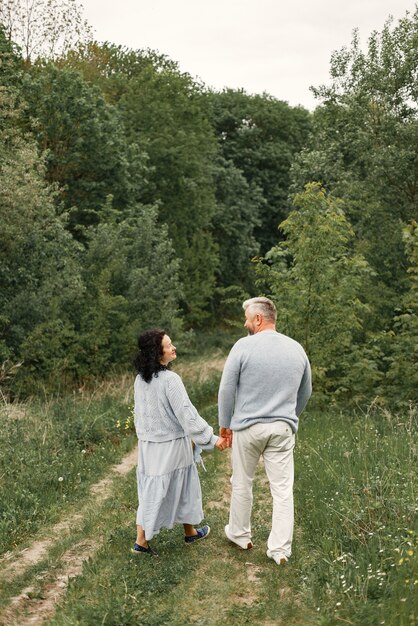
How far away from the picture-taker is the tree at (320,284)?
504 inches

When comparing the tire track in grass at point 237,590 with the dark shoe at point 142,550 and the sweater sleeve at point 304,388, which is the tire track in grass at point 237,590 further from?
the sweater sleeve at point 304,388

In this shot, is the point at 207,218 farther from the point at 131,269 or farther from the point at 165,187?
the point at 131,269

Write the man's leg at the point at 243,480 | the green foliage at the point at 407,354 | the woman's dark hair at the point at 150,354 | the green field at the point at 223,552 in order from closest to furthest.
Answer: the green field at the point at 223,552 → the man's leg at the point at 243,480 → the woman's dark hair at the point at 150,354 → the green foliage at the point at 407,354

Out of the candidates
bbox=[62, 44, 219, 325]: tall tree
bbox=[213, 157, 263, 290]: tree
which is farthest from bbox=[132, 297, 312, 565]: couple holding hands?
bbox=[213, 157, 263, 290]: tree

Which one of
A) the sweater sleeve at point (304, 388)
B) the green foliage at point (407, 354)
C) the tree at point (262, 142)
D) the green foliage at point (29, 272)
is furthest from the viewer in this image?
the tree at point (262, 142)

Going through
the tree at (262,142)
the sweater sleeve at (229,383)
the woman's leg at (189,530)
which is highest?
the tree at (262,142)

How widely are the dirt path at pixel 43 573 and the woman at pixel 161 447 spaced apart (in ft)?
2.03

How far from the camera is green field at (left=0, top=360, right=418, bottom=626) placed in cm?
491

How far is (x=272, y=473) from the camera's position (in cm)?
606

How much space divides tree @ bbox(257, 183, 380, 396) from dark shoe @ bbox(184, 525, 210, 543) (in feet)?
21.4

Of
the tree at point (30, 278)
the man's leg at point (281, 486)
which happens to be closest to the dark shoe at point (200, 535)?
the man's leg at point (281, 486)

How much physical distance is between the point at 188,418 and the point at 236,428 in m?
0.43

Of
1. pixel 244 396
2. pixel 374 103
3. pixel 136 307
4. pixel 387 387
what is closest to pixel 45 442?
pixel 244 396

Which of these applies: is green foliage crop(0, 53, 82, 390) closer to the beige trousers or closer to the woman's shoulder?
the woman's shoulder
